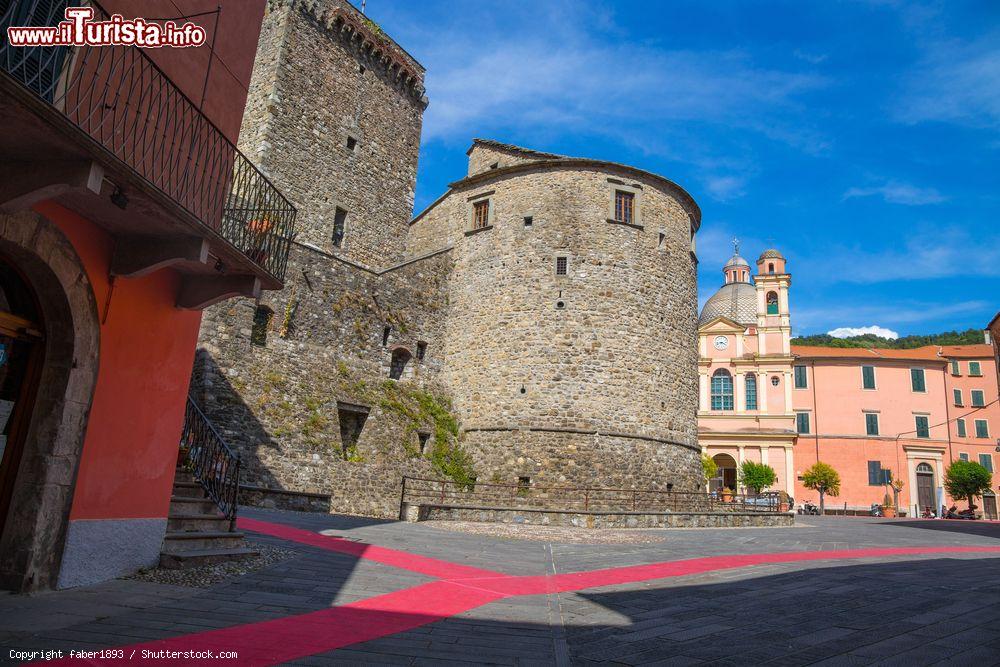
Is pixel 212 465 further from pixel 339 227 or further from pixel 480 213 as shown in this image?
pixel 480 213

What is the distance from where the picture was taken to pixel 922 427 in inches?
1720

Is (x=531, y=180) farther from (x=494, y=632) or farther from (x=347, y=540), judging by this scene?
(x=494, y=632)

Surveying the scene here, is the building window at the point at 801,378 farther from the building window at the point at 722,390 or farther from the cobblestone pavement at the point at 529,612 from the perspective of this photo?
the cobblestone pavement at the point at 529,612

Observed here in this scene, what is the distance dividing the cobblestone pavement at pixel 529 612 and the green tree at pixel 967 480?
110ft

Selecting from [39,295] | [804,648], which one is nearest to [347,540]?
[39,295]

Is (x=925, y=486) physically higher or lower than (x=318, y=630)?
higher

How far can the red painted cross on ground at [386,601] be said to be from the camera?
415 cm

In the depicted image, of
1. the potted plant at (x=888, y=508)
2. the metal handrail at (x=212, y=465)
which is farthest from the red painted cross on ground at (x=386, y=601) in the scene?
the potted plant at (x=888, y=508)

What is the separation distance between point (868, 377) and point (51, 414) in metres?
49.8

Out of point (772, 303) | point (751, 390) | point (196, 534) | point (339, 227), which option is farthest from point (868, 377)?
point (196, 534)

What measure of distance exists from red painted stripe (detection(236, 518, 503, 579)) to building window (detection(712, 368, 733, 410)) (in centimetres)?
3922

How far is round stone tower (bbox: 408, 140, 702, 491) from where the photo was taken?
20438mm

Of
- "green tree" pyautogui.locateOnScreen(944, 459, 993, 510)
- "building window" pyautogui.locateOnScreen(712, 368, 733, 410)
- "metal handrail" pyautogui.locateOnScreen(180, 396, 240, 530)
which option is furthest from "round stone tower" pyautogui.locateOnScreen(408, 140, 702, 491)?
"green tree" pyautogui.locateOnScreen(944, 459, 993, 510)

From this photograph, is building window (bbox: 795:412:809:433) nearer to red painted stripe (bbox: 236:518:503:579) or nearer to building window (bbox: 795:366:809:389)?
building window (bbox: 795:366:809:389)
